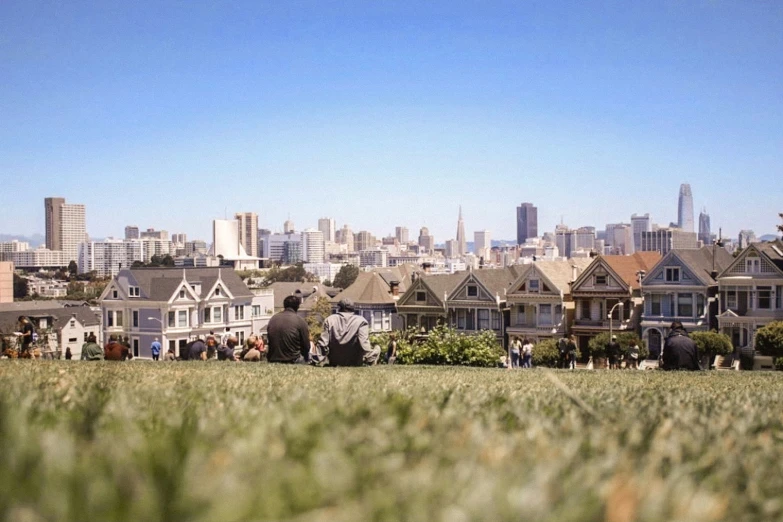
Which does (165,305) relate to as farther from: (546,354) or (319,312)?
(546,354)

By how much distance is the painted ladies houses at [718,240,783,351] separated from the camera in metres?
53.5

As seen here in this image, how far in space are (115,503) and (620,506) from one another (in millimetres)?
1483

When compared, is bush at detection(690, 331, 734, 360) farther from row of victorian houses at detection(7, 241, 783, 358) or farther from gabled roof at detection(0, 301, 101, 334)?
gabled roof at detection(0, 301, 101, 334)

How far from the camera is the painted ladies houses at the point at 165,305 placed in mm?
66688

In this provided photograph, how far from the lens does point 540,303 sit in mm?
62312

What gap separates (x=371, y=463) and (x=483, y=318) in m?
62.6

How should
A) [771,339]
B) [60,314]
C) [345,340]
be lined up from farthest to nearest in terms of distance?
[60,314]
[771,339]
[345,340]

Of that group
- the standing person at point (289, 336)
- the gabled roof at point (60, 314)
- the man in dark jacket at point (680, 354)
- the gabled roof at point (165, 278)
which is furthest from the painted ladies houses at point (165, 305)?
the man in dark jacket at point (680, 354)

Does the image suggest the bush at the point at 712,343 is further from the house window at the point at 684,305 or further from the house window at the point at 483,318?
the house window at the point at 483,318

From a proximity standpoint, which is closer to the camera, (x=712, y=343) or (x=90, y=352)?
(x=90, y=352)

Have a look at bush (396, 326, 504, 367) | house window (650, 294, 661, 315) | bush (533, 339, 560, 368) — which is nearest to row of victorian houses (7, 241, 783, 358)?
house window (650, 294, 661, 315)

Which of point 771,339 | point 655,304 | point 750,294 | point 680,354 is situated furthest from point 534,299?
point 680,354

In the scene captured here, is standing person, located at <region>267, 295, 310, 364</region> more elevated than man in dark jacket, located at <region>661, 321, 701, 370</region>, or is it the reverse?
standing person, located at <region>267, 295, 310, 364</region>

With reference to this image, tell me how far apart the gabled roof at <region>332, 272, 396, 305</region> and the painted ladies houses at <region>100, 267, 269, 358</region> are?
10.8 meters
